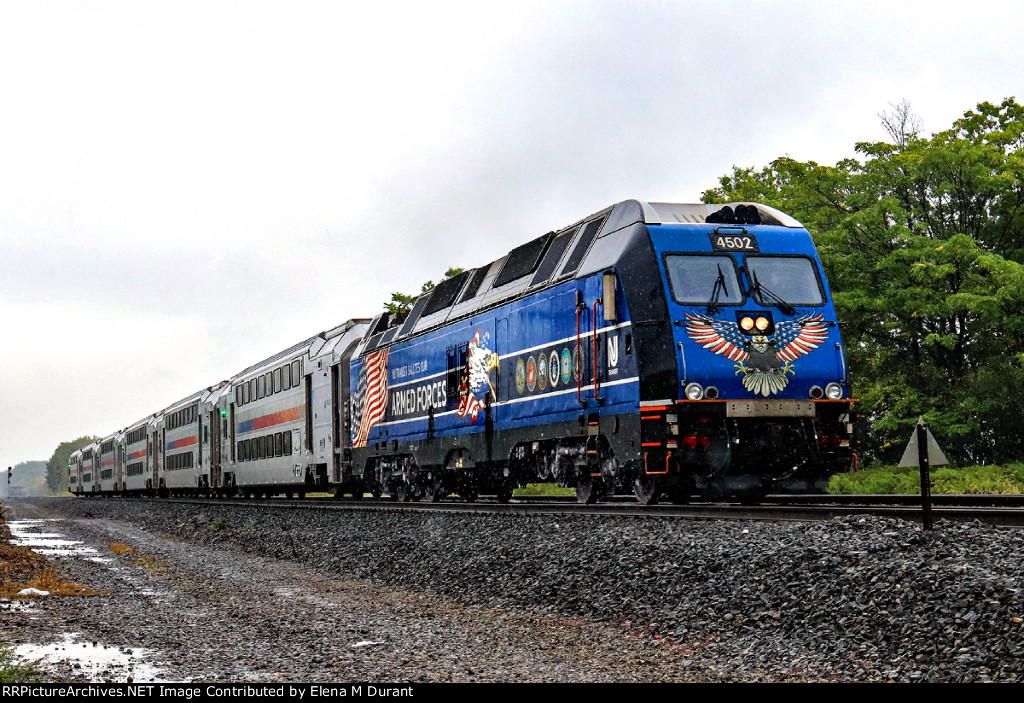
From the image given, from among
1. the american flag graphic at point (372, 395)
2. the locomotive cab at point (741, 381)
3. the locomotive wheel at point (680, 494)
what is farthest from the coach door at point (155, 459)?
the locomotive cab at point (741, 381)

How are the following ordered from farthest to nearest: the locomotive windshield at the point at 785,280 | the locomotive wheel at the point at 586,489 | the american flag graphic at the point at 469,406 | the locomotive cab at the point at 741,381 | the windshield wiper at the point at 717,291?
the american flag graphic at the point at 469,406 < the locomotive wheel at the point at 586,489 < the locomotive windshield at the point at 785,280 < the windshield wiper at the point at 717,291 < the locomotive cab at the point at 741,381

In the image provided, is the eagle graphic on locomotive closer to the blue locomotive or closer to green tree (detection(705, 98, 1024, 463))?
the blue locomotive

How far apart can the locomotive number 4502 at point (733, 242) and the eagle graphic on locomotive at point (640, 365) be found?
0.02m

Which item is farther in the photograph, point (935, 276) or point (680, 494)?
point (935, 276)

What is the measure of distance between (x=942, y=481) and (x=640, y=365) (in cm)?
1193

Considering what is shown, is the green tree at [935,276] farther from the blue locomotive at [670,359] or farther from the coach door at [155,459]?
the coach door at [155,459]

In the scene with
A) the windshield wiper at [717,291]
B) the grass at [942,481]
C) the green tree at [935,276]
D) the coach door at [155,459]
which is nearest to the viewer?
the windshield wiper at [717,291]

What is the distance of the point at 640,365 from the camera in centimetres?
1316

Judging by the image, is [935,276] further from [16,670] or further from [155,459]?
[155,459]

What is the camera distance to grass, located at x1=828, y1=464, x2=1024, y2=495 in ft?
68.6

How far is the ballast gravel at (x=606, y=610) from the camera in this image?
717cm

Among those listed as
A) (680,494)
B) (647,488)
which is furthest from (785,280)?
(647,488)

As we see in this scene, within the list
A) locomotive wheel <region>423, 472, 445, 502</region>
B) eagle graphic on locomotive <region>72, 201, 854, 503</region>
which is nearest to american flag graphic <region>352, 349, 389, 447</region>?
eagle graphic on locomotive <region>72, 201, 854, 503</region>
